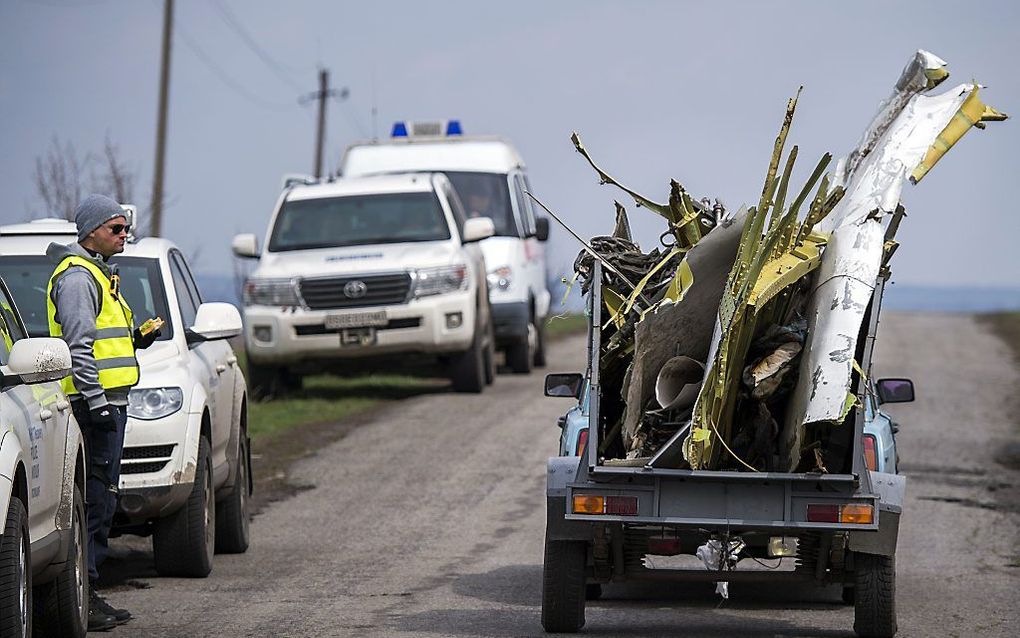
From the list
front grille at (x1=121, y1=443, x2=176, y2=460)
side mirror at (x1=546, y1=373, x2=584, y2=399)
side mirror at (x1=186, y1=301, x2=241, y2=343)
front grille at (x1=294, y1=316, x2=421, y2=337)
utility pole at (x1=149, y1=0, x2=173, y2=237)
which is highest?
utility pole at (x1=149, y1=0, x2=173, y2=237)

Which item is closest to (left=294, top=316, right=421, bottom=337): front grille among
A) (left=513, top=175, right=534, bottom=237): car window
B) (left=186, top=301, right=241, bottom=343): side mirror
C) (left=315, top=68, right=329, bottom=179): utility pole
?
(left=513, top=175, right=534, bottom=237): car window

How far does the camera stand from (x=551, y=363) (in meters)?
26.6

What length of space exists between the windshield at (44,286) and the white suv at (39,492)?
180 cm

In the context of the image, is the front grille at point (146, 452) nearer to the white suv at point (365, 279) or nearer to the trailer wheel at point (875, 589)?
the trailer wheel at point (875, 589)

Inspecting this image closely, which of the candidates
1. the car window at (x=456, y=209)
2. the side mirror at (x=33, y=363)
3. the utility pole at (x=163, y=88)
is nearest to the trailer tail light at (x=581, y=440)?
the side mirror at (x=33, y=363)

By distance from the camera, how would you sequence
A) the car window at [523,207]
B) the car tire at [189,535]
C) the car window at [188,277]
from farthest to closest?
the car window at [523,207] → the car window at [188,277] → the car tire at [189,535]

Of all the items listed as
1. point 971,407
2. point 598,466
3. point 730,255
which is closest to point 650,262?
point 730,255

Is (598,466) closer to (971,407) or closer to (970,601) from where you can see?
(970,601)

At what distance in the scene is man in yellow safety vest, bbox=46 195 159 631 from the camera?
817 cm

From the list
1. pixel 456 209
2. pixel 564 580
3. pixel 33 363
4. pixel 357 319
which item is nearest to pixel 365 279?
pixel 357 319

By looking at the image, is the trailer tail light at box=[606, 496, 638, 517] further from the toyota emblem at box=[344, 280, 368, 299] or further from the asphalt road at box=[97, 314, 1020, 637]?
the toyota emblem at box=[344, 280, 368, 299]

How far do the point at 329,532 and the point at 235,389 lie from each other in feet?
4.31

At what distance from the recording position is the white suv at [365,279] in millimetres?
19641

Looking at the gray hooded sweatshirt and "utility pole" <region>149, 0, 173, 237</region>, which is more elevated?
"utility pole" <region>149, 0, 173, 237</region>
